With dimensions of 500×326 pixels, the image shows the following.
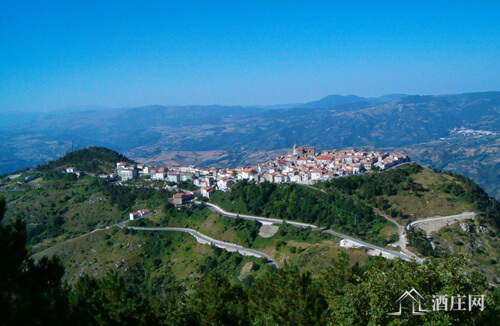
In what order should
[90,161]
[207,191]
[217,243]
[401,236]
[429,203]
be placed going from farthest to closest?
[90,161] → [207,191] → [429,203] → [217,243] → [401,236]

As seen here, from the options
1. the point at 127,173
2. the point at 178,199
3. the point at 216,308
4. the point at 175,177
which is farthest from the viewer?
the point at 127,173

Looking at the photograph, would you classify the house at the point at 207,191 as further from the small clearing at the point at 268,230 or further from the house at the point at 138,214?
the small clearing at the point at 268,230

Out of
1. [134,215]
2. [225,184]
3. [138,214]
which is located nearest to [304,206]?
[225,184]

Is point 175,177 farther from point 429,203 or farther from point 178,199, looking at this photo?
point 429,203

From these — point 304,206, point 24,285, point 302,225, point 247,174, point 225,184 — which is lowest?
point 302,225

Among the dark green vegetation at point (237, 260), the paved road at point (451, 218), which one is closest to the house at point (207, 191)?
the dark green vegetation at point (237, 260)

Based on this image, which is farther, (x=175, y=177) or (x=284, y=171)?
(x=175, y=177)
